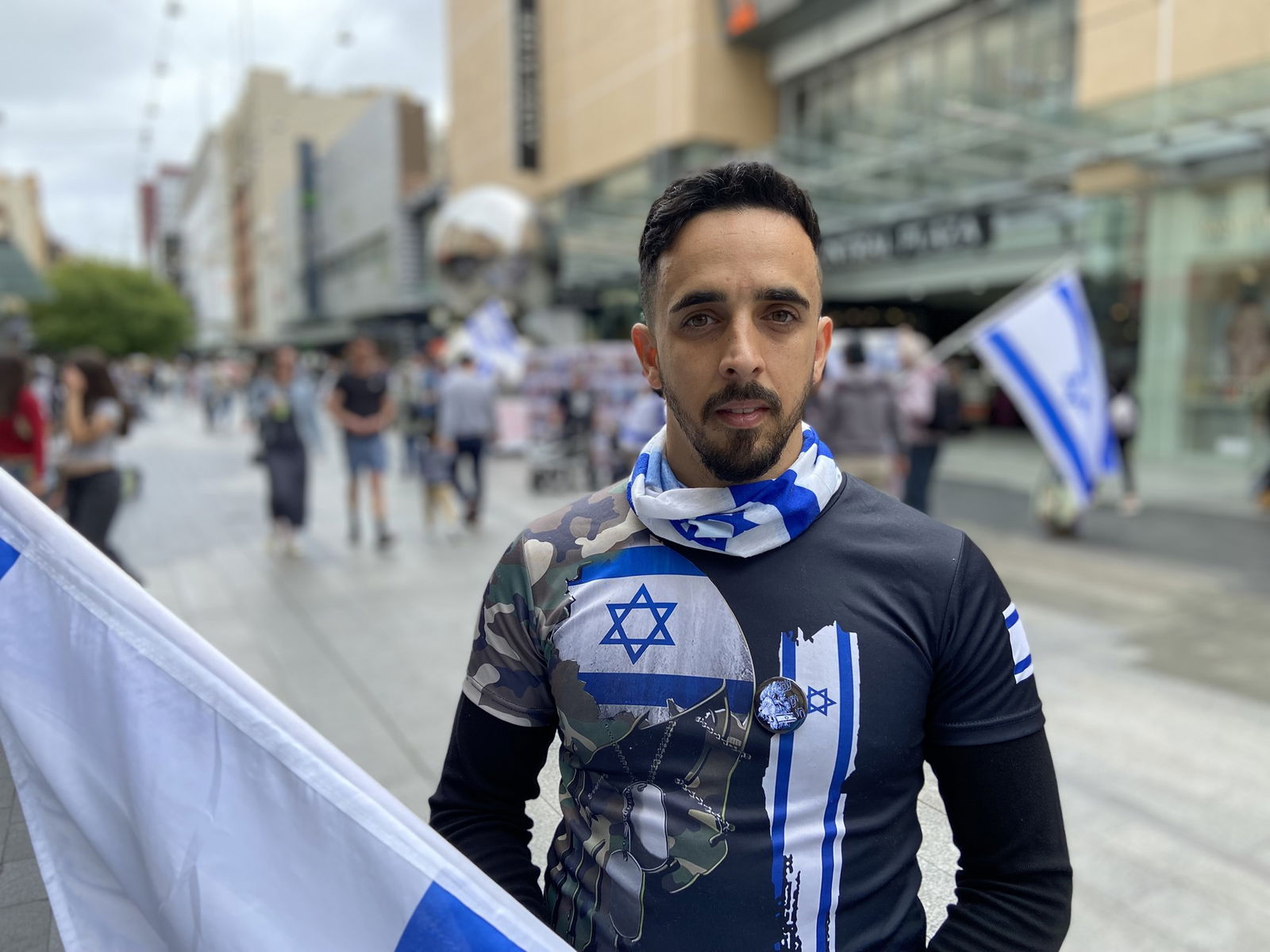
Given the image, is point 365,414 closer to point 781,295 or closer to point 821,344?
point 821,344

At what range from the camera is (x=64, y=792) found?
4.04 ft

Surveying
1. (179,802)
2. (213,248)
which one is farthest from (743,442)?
(213,248)

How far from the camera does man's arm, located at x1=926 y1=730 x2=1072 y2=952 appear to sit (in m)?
1.25

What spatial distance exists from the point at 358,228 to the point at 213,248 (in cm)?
5094

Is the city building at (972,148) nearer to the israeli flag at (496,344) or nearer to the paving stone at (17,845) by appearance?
the israeli flag at (496,344)

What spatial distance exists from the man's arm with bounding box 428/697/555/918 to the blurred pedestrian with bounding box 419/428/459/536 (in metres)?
8.36

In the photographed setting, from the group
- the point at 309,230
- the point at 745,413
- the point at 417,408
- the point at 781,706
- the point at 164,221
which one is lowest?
the point at 417,408

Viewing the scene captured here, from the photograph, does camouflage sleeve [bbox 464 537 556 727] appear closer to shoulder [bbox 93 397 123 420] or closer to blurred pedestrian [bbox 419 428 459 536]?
shoulder [bbox 93 397 123 420]

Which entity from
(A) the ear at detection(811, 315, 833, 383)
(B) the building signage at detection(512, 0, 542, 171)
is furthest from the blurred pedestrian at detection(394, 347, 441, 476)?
(B) the building signage at detection(512, 0, 542, 171)

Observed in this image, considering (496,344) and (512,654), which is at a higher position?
(496,344)

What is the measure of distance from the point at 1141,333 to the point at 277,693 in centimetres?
1467

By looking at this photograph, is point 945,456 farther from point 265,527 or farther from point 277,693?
point 277,693

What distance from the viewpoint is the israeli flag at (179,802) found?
1.16 m

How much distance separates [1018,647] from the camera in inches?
50.6
